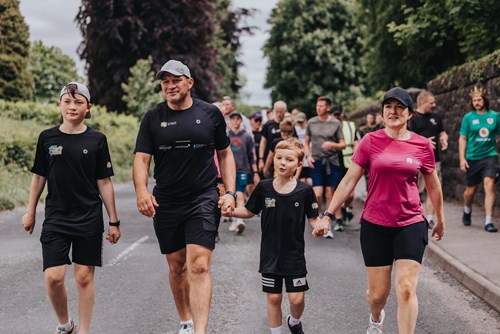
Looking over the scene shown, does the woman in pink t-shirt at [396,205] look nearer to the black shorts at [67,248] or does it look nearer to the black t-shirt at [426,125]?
the black shorts at [67,248]

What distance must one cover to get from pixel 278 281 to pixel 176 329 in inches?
40.2

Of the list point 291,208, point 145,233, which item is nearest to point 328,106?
point 145,233

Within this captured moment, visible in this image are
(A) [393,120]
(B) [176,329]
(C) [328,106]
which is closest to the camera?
(A) [393,120]

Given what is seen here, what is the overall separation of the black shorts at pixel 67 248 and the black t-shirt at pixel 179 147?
1.97 feet

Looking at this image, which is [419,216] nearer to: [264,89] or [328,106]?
[328,106]

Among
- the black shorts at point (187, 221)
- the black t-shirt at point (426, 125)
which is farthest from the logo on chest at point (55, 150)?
the black t-shirt at point (426, 125)

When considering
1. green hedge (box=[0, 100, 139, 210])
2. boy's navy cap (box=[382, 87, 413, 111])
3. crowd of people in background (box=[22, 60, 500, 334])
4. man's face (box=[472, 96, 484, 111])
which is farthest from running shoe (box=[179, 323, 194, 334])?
green hedge (box=[0, 100, 139, 210])

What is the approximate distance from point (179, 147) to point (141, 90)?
101 feet

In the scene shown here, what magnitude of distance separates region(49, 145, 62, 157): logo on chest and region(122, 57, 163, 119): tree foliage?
29.9 m

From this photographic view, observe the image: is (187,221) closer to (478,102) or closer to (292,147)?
(292,147)

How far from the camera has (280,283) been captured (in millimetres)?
4812

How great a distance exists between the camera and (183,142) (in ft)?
15.5

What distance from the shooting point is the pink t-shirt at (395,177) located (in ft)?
14.6

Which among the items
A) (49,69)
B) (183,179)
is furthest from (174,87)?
(49,69)
